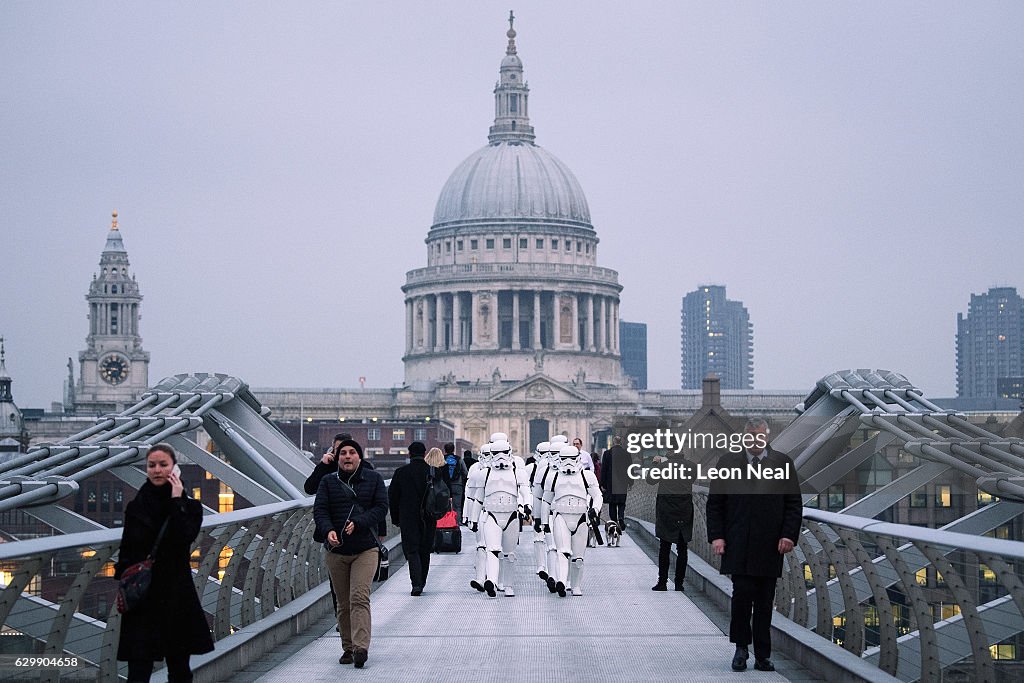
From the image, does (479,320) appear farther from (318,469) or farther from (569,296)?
(318,469)

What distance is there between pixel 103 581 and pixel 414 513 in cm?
913

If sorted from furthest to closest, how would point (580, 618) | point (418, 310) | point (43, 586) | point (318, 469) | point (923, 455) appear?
point (418, 310) → point (923, 455) → point (580, 618) → point (318, 469) → point (43, 586)

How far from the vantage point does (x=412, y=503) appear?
2534 centimetres

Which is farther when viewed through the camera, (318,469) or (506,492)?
(506,492)

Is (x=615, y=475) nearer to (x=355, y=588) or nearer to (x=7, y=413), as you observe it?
(x=355, y=588)

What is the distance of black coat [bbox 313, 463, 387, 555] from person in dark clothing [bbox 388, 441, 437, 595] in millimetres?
7237

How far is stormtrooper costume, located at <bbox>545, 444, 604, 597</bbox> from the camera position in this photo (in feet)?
80.9

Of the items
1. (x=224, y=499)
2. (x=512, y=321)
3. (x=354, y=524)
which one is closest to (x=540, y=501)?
(x=354, y=524)

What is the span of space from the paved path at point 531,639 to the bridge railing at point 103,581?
876 mm

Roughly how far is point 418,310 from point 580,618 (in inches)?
6991

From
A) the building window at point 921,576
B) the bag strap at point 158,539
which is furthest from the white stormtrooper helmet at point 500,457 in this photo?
the bag strap at point 158,539

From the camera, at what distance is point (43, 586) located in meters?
13.9

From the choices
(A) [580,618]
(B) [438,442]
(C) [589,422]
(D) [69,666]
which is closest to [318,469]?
(A) [580,618]

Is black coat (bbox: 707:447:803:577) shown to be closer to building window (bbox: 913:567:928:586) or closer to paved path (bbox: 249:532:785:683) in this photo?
paved path (bbox: 249:532:785:683)
